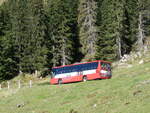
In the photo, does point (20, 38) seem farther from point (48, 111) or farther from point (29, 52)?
point (48, 111)

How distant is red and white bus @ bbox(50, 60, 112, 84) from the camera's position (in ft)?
118

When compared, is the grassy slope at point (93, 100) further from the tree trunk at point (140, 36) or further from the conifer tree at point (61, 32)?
the tree trunk at point (140, 36)

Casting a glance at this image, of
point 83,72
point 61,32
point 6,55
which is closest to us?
point 83,72

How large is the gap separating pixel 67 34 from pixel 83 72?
75.4 feet

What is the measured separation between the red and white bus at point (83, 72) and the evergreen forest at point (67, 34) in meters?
11.7

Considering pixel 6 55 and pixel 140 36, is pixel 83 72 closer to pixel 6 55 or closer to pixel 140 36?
pixel 140 36

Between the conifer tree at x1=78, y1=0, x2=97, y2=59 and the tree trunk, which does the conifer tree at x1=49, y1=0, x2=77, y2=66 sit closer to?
the conifer tree at x1=78, y1=0, x2=97, y2=59

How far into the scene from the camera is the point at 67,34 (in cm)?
5962

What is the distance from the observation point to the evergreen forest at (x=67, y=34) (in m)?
56.0

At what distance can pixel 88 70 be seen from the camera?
37.3 m

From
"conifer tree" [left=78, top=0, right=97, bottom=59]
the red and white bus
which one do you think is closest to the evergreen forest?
"conifer tree" [left=78, top=0, right=97, bottom=59]

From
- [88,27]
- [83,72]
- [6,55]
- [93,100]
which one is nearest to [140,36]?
[88,27]

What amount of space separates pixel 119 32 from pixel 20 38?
87.6ft

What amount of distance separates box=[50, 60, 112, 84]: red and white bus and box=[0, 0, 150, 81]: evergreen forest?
1172cm
